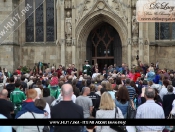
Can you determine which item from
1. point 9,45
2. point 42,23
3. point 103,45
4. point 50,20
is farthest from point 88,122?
point 42,23

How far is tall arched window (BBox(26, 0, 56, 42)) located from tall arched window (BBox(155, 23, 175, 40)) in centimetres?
641

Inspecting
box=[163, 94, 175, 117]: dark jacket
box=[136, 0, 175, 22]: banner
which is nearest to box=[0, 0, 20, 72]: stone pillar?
box=[136, 0, 175, 22]: banner

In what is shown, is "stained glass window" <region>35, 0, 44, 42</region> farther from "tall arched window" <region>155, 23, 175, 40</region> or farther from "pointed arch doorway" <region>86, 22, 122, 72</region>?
"tall arched window" <region>155, 23, 175, 40</region>

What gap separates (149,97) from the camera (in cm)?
541

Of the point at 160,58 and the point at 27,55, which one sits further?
the point at 27,55

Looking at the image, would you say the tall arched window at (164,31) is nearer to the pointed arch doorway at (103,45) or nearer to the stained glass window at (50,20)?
the pointed arch doorway at (103,45)

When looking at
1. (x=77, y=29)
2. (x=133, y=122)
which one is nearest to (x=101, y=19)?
(x=77, y=29)

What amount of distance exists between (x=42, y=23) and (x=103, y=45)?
419cm

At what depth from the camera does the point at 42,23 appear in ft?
83.4

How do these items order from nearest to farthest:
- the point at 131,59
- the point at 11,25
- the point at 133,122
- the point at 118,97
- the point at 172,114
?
the point at 133,122 → the point at 118,97 → the point at 172,114 → the point at 131,59 → the point at 11,25

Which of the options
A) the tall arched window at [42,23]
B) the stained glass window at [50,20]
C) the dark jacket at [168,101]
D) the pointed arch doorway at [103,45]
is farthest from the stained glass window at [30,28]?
the dark jacket at [168,101]

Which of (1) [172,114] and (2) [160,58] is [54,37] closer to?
(2) [160,58]

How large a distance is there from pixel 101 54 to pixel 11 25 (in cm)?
576

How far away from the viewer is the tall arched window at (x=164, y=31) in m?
23.4
